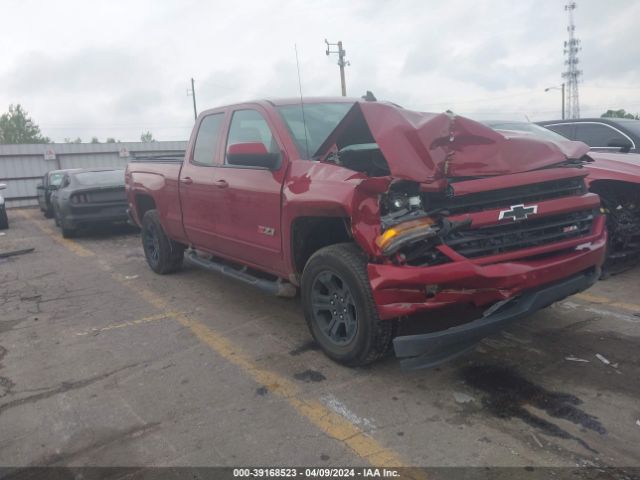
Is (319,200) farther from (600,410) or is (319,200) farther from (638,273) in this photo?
(638,273)

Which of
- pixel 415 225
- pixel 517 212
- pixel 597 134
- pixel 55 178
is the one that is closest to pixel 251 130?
pixel 415 225

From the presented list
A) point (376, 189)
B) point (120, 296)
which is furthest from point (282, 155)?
point (120, 296)

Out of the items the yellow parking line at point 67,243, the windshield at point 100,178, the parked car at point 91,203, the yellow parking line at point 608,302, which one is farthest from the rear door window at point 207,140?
the windshield at point 100,178

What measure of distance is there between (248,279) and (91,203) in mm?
7152

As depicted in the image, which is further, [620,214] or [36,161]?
[36,161]

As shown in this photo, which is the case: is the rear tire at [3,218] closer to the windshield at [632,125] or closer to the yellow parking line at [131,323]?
the yellow parking line at [131,323]

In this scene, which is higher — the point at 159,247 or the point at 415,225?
the point at 415,225

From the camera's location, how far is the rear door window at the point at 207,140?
5377 millimetres

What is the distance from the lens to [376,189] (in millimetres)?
3279

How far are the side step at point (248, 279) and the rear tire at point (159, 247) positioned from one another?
77cm

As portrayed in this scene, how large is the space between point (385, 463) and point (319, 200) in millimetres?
1702

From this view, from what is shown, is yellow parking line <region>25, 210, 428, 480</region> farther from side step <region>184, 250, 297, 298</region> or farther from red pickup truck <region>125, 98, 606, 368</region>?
side step <region>184, 250, 297, 298</region>

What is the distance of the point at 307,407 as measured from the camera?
3395 mm

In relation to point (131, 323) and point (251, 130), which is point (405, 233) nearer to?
point (251, 130)
